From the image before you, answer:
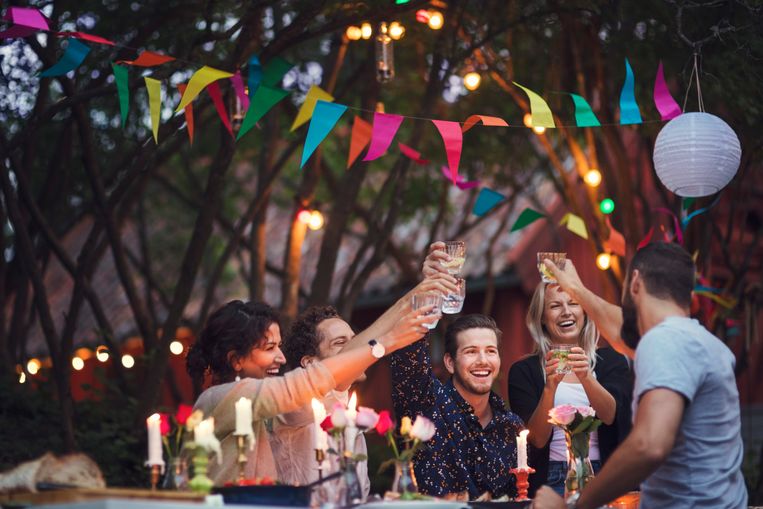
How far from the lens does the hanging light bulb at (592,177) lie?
9125mm

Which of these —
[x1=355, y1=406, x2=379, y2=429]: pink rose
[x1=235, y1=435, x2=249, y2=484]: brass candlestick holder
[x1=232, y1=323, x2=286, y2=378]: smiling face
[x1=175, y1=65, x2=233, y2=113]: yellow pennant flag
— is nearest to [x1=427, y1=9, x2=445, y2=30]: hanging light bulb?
[x1=175, y1=65, x2=233, y2=113]: yellow pennant flag

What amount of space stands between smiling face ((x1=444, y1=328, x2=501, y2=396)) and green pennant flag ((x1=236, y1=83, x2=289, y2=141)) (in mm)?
1680

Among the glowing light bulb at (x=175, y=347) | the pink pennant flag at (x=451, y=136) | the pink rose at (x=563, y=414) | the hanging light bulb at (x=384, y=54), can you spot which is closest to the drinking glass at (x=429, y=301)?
the pink rose at (x=563, y=414)

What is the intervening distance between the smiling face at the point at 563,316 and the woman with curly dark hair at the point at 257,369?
1.56 meters

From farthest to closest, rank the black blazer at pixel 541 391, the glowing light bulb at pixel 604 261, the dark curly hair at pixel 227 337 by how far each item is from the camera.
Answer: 1. the glowing light bulb at pixel 604 261
2. the black blazer at pixel 541 391
3. the dark curly hair at pixel 227 337

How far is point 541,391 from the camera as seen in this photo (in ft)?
19.0

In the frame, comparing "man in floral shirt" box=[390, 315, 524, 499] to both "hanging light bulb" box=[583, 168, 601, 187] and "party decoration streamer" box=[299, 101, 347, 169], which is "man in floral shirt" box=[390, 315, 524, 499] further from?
"hanging light bulb" box=[583, 168, 601, 187]

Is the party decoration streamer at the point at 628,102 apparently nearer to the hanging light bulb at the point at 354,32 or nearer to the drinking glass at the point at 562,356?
the drinking glass at the point at 562,356

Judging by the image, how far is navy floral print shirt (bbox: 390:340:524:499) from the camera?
5.09m

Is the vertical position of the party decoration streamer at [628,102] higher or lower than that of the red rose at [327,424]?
higher

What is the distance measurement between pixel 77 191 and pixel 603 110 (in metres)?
5.18

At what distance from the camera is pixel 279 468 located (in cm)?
Result: 507

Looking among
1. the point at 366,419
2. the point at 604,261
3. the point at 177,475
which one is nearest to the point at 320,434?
the point at 366,419

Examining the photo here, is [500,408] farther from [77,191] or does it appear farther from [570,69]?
[77,191]
